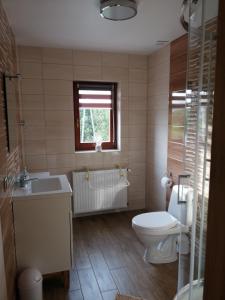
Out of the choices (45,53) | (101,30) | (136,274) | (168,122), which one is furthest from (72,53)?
(136,274)

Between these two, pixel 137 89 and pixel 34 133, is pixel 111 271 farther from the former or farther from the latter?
pixel 137 89

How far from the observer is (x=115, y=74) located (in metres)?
3.28

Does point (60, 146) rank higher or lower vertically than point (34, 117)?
lower

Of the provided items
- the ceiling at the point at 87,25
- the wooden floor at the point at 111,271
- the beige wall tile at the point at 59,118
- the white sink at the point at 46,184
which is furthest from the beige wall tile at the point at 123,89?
the wooden floor at the point at 111,271

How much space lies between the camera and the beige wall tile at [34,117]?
298cm

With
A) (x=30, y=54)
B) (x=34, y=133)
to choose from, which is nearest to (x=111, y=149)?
(x=34, y=133)

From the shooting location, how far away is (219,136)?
1.97 ft

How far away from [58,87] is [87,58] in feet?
1.85

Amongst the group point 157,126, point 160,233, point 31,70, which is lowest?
point 160,233

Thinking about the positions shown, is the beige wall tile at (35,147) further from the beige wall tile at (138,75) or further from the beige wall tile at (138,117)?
the beige wall tile at (138,75)

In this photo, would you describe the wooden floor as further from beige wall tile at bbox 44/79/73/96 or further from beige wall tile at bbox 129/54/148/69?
beige wall tile at bbox 129/54/148/69

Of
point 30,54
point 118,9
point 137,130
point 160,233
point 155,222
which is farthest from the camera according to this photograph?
point 137,130

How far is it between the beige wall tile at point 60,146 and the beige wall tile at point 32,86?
666mm

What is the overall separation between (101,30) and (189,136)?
5.94ft
